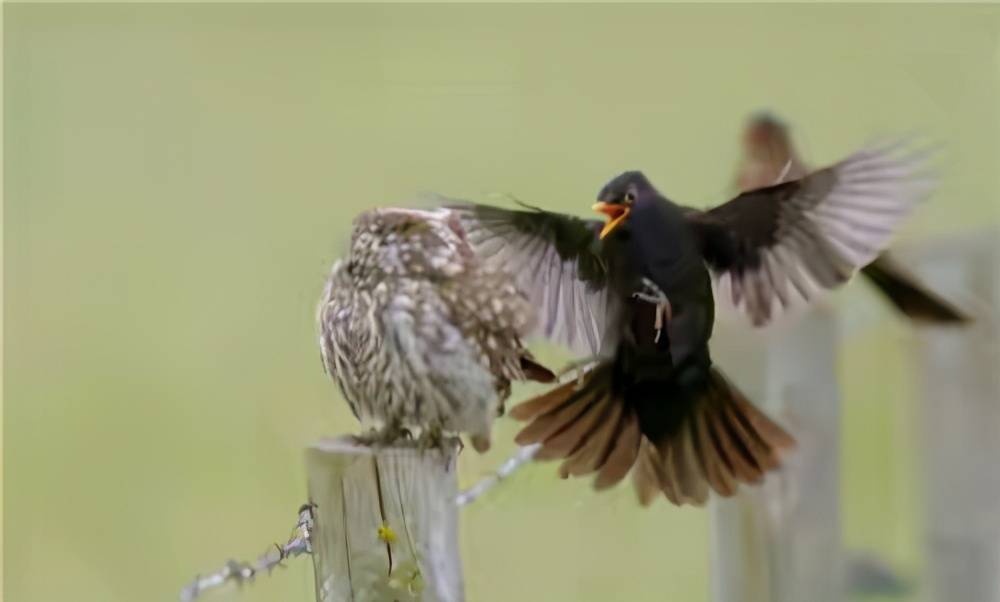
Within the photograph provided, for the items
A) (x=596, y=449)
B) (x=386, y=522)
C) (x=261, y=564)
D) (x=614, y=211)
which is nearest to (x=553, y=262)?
(x=614, y=211)

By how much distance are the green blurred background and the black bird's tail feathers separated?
0.07 m

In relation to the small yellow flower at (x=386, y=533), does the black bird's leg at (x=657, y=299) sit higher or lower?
higher

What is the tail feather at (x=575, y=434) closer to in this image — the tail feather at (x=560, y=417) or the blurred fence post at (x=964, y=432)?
the tail feather at (x=560, y=417)

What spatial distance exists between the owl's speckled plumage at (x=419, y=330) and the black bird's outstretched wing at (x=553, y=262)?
0.03 metres

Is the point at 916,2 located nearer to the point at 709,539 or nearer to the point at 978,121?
the point at 978,121

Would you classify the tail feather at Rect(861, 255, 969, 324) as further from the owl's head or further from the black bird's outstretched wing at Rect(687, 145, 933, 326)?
the owl's head

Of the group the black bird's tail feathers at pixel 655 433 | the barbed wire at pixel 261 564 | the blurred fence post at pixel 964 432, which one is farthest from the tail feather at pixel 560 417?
the blurred fence post at pixel 964 432

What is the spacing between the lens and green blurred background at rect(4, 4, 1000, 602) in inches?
37.3

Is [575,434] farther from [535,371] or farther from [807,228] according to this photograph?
[807,228]

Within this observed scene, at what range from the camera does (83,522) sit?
0.95 meters

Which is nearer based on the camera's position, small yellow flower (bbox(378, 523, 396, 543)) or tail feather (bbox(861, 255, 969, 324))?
small yellow flower (bbox(378, 523, 396, 543))

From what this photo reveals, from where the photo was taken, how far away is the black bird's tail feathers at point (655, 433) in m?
0.89

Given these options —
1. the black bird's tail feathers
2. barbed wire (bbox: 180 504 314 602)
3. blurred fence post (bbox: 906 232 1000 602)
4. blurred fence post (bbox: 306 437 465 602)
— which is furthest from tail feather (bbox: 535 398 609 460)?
blurred fence post (bbox: 906 232 1000 602)

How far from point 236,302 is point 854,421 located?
646mm
